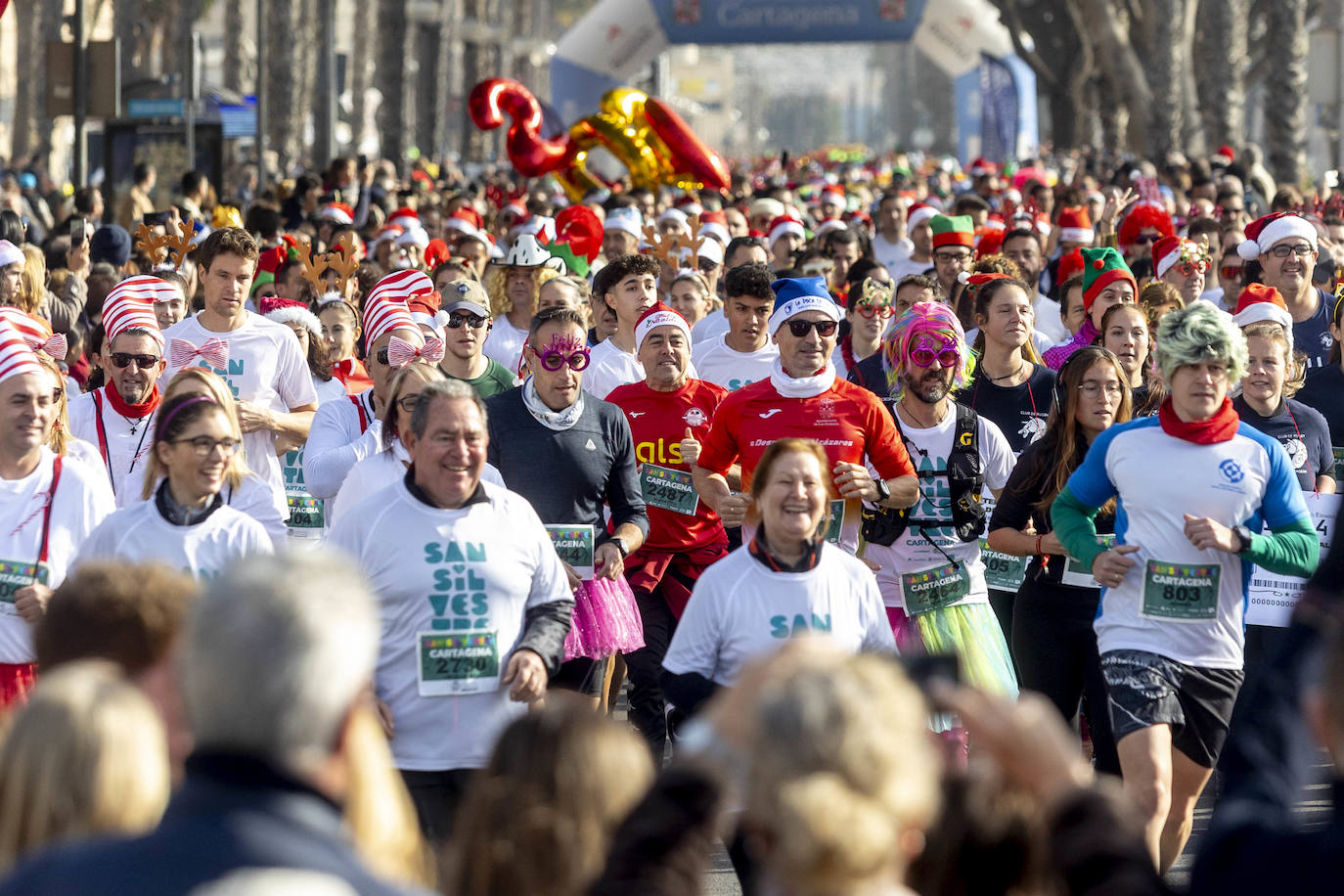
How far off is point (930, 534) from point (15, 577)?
299 cm

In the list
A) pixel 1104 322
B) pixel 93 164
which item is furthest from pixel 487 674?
pixel 93 164

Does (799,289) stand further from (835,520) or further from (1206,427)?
(1206,427)

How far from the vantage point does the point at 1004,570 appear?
7551 mm

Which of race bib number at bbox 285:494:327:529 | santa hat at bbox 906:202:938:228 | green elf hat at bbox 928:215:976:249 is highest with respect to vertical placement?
santa hat at bbox 906:202:938:228

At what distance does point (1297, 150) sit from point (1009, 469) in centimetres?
2482

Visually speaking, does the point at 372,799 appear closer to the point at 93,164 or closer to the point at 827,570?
the point at 827,570

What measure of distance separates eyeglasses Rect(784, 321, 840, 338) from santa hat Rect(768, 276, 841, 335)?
3 cm

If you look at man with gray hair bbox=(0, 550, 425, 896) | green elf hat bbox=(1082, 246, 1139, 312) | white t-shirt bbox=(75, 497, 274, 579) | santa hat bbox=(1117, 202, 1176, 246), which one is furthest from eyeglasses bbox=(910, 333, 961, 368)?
santa hat bbox=(1117, 202, 1176, 246)

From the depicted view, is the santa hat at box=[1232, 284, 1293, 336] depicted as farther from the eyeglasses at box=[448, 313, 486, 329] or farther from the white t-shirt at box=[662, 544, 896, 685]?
the white t-shirt at box=[662, 544, 896, 685]

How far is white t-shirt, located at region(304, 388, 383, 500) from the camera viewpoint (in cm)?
696

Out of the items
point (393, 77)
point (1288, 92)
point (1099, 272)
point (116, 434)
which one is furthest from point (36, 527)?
point (393, 77)

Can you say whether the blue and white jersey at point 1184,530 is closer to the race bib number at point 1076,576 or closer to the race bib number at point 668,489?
the race bib number at point 1076,576

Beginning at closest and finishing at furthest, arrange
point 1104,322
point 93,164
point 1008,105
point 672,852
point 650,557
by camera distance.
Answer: point 672,852, point 650,557, point 1104,322, point 93,164, point 1008,105

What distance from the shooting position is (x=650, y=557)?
7680mm
